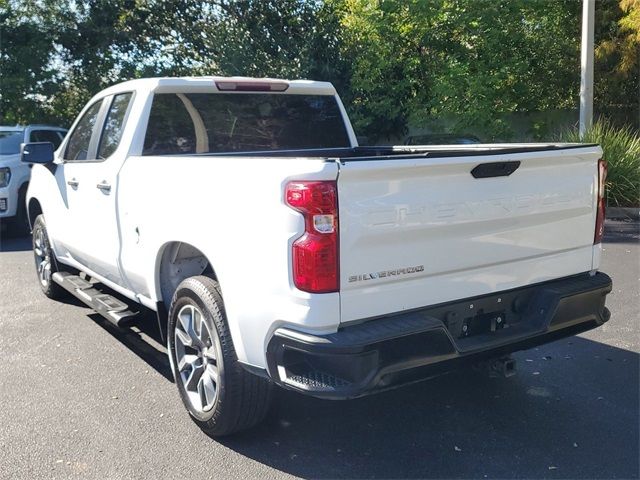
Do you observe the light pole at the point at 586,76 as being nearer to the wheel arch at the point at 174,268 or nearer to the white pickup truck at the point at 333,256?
the white pickup truck at the point at 333,256

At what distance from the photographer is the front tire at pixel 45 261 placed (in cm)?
641

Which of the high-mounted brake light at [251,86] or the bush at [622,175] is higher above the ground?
the high-mounted brake light at [251,86]

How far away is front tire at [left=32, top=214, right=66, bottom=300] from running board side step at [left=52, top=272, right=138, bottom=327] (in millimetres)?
393

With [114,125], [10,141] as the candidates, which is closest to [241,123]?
[114,125]

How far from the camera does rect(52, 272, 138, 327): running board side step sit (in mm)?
4516

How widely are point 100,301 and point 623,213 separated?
29.1 feet

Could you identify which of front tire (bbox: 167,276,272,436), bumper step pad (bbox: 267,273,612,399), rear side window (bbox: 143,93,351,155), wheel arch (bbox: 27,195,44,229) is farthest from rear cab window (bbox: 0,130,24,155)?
bumper step pad (bbox: 267,273,612,399)

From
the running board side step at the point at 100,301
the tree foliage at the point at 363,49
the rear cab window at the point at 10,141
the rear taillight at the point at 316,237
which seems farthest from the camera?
the tree foliage at the point at 363,49

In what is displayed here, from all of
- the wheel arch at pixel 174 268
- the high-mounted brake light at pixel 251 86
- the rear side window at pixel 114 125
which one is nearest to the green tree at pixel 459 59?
the high-mounted brake light at pixel 251 86

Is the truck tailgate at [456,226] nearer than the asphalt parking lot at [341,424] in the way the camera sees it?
Yes

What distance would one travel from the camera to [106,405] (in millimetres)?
4121

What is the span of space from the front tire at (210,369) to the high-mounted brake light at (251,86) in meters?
1.81

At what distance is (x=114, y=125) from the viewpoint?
16.2ft

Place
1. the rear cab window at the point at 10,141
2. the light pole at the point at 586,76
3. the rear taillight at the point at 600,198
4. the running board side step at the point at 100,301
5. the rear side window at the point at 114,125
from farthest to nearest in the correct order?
the light pole at the point at 586,76
the rear cab window at the point at 10,141
the rear side window at the point at 114,125
the running board side step at the point at 100,301
the rear taillight at the point at 600,198
